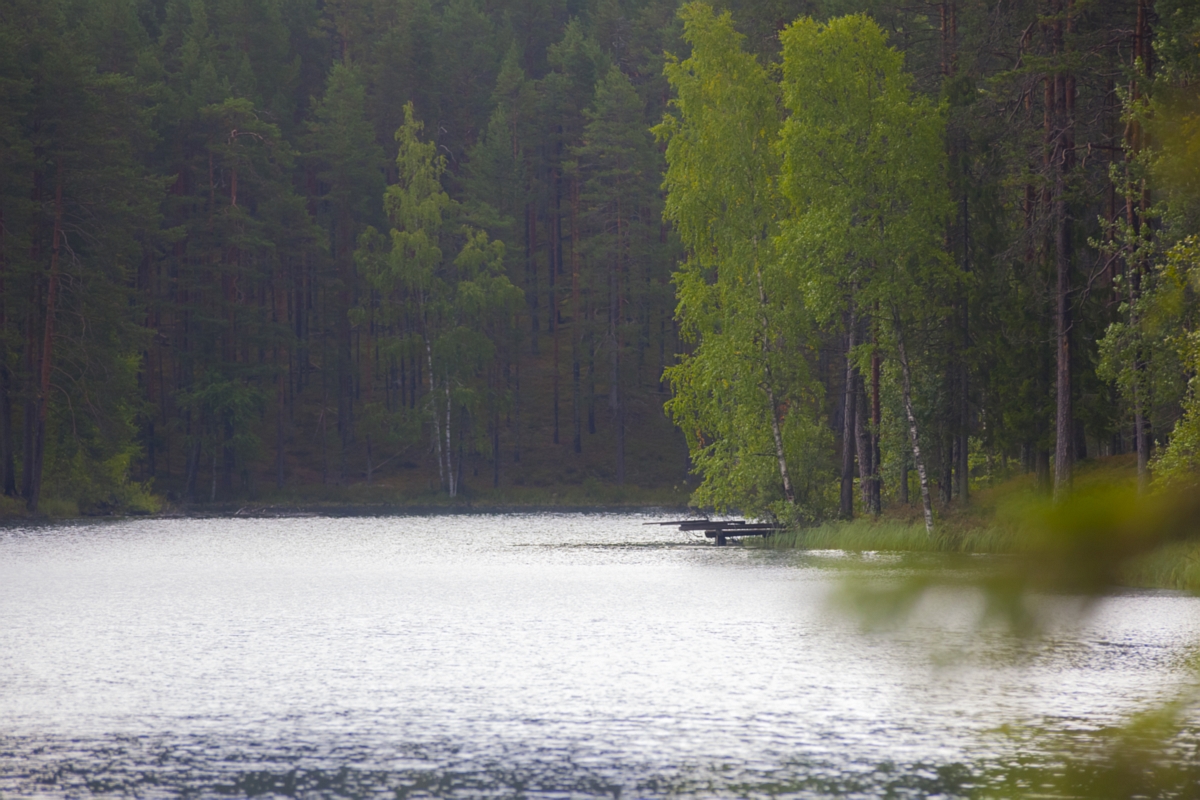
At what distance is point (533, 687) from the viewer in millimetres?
15281

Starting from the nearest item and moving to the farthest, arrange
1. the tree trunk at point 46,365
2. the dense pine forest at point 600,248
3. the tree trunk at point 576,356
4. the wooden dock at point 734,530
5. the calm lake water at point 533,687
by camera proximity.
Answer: the calm lake water at point 533,687 → the dense pine forest at point 600,248 → the wooden dock at point 734,530 → the tree trunk at point 46,365 → the tree trunk at point 576,356

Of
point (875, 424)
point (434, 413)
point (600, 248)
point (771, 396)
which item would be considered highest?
point (600, 248)

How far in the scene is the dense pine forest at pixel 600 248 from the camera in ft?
95.0

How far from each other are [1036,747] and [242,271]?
194 feet

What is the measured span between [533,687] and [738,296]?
22930 mm

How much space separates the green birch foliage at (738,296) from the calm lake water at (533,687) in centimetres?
918

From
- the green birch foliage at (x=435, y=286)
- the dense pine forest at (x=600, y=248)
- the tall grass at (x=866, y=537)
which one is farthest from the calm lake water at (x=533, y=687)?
the green birch foliage at (x=435, y=286)

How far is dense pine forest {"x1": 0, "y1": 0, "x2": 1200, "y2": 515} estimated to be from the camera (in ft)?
95.0

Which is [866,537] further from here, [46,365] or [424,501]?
[424,501]

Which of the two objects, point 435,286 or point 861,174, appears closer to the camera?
point 861,174

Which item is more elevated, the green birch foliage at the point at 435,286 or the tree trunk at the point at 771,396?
the green birch foliage at the point at 435,286

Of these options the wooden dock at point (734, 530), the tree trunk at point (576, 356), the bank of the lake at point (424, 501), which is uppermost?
the tree trunk at point (576, 356)

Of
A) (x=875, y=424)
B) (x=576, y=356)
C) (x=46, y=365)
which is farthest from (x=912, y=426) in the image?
(x=576, y=356)

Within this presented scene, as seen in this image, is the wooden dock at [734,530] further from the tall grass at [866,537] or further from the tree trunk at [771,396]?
the tree trunk at [771,396]
